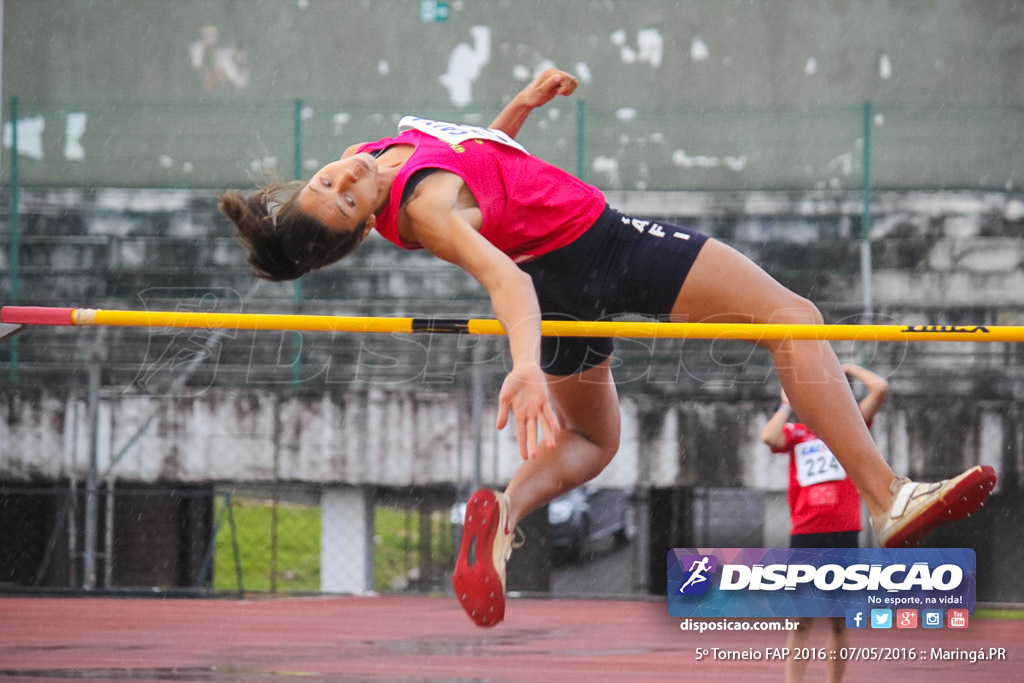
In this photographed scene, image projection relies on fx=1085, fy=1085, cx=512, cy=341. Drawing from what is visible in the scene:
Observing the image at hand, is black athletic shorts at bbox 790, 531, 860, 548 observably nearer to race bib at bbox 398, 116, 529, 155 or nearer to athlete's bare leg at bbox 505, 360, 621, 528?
athlete's bare leg at bbox 505, 360, 621, 528

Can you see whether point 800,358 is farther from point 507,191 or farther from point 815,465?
point 815,465

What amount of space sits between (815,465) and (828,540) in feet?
0.94

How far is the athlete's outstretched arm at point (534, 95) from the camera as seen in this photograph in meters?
3.12

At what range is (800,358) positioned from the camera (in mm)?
2719

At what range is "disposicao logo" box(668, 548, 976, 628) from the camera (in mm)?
3848

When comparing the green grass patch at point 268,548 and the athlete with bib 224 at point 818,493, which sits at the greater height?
the athlete with bib 224 at point 818,493

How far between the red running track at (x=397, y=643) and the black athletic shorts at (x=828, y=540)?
2.78ft

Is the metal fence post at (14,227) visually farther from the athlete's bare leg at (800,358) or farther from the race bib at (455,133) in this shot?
the athlete's bare leg at (800,358)

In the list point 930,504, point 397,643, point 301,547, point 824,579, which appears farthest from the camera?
point 301,547

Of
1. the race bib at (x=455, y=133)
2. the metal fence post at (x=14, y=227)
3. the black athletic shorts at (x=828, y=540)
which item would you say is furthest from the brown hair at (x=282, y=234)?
the metal fence post at (x=14, y=227)

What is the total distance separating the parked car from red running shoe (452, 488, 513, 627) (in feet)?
19.9

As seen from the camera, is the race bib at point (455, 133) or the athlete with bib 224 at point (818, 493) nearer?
the race bib at point (455, 133)

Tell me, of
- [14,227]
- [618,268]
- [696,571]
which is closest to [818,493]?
[696,571]

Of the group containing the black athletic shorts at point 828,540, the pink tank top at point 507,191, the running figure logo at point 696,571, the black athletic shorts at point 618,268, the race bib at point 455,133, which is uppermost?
the race bib at point 455,133
